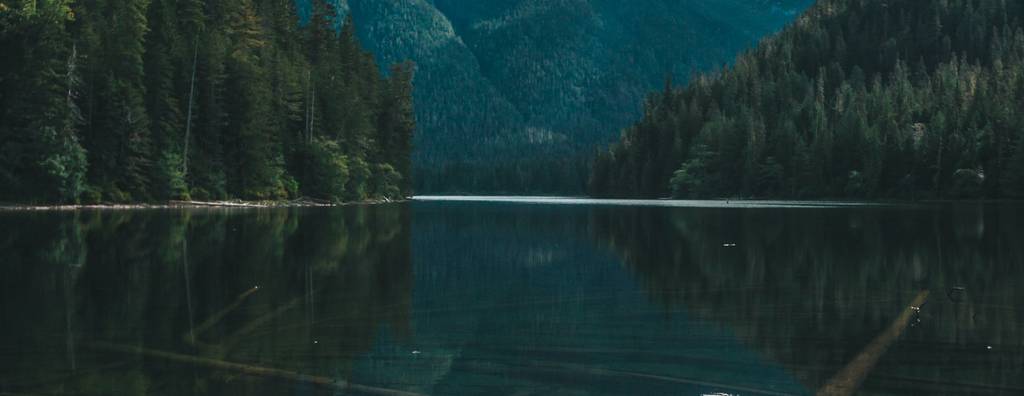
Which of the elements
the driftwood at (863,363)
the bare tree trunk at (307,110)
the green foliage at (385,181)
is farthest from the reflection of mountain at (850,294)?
the green foliage at (385,181)

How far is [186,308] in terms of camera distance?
734 inches

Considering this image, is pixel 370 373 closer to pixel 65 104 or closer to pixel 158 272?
pixel 158 272

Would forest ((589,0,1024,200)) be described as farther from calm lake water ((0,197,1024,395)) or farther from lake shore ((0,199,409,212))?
calm lake water ((0,197,1024,395))

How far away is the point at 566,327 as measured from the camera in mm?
17266

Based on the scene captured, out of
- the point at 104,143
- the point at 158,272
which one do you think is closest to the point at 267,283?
the point at 158,272

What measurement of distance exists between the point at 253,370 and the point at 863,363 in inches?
319

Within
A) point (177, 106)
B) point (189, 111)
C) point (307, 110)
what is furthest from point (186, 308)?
point (307, 110)

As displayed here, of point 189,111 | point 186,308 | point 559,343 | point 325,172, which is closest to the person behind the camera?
point 559,343

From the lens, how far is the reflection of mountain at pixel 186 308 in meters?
12.7

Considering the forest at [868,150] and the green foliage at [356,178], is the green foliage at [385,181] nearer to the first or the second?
the green foliage at [356,178]

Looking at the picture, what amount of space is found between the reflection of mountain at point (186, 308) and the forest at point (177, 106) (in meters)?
37.4

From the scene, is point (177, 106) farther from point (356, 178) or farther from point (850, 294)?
point (850, 294)

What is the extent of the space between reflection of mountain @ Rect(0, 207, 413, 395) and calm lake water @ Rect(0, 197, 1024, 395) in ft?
0.23

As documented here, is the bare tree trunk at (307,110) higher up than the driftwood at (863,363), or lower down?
higher up
